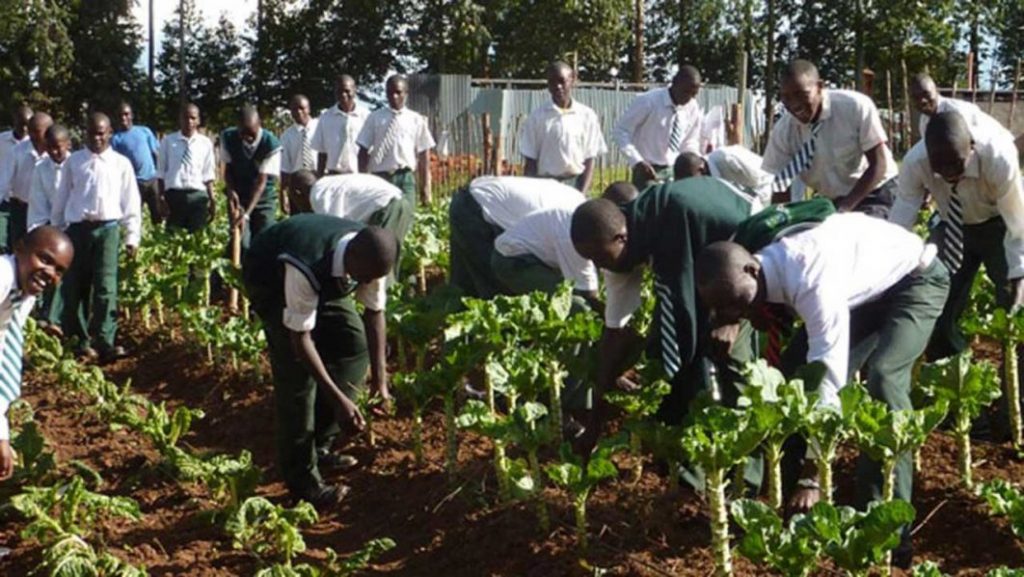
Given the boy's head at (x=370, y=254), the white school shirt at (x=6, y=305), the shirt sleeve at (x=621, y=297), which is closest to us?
the white school shirt at (x=6, y=305)

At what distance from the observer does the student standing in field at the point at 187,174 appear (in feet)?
37.6

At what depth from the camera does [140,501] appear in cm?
619

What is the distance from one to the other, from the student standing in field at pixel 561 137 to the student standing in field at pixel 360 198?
181 centimetres

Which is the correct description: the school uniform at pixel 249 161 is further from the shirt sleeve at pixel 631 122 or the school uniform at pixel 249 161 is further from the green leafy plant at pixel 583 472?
the green leafy plant at pixel 583 472

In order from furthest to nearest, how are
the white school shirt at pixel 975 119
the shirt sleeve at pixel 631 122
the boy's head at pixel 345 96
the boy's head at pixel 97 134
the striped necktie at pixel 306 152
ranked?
the striped necktie at pixel 306 152
the boy's head at pixel 345 96
the shirt sleeve at pixel 631 122
the boy's head at pixel 97 134
the white school shirt at pixel 975 119

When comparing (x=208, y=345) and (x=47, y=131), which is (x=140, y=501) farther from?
(x=47, y=131)

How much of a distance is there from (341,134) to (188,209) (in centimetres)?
163

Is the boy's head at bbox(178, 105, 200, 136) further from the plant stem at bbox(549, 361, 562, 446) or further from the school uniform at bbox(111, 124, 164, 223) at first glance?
the plant stem at bbox(549, 361, 562, 446)

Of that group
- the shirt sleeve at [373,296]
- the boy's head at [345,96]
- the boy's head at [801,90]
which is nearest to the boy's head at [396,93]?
the boy's head at [345,96]

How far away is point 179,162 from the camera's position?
11.4 metres

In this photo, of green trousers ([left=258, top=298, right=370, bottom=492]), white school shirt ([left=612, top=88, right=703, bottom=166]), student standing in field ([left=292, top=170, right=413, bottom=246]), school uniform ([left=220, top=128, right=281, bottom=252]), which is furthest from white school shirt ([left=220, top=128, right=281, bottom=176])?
green trousers ([left=258, top=298, right=370, bottom=492])

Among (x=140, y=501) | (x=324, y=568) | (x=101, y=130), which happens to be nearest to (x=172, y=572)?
(x=324, y=568)

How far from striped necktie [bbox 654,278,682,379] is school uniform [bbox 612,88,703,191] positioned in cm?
421

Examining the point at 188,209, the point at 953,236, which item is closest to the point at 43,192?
the point at 188,209
